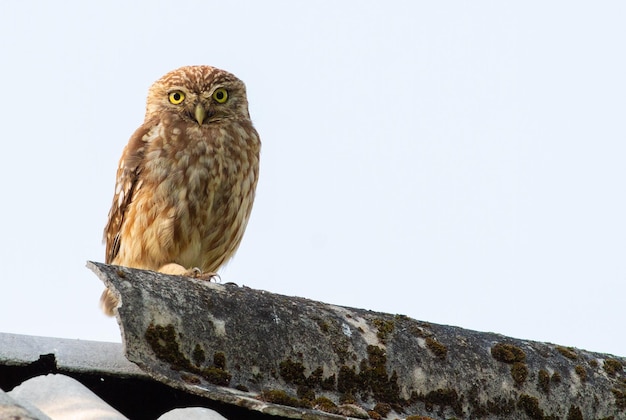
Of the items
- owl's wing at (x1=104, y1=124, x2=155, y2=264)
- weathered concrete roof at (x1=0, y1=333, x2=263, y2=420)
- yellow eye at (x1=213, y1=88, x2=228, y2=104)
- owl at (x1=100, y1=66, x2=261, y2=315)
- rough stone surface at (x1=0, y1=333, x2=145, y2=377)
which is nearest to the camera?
weathered concrete roof at (x1=0, y1=333, x2=263, y2=420)

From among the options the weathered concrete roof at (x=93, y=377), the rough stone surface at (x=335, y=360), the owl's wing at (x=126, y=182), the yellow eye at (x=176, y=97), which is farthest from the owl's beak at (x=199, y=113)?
the weathered concrete roof at (x=93, y=377)

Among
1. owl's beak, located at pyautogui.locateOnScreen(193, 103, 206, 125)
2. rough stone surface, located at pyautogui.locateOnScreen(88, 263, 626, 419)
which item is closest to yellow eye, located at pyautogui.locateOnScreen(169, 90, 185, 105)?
owl's beak, located at pyautogui.locateOnScreen(193, 103, 206, 125)

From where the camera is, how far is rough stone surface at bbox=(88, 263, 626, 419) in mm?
3303

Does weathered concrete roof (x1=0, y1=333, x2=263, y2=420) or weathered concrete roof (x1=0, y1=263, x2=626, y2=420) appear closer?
weathered concrete roof (x1=0, y1=333, x2=263, y2=420)

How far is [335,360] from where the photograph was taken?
3701 mm

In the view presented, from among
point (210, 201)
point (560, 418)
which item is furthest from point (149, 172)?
point (560, 418)

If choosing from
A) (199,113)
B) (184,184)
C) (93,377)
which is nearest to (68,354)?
(93,377)

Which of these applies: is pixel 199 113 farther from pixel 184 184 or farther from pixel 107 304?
pixel 107 304

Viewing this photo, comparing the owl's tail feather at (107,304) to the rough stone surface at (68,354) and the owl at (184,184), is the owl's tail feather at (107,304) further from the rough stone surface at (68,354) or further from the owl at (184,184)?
the rough stone surface at (68,354)

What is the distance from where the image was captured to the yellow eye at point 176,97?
6625mm

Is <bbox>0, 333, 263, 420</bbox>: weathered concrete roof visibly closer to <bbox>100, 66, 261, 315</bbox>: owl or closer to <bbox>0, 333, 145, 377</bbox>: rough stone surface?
<bbox>0, 333, 145, 377</bbox>: rough stone surface

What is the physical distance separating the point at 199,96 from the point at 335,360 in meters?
3.25

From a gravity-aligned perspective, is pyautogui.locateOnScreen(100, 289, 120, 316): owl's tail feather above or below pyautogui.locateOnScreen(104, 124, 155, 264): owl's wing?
below

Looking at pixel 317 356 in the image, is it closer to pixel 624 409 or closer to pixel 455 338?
pixel 455 338
